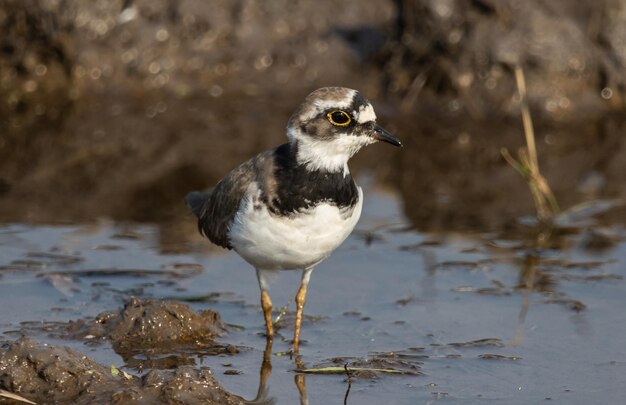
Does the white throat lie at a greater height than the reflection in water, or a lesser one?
greater

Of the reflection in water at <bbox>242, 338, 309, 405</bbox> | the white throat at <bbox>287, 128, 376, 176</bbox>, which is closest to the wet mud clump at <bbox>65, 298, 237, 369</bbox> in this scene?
the reflection in water at <bbox>242, 338, 309, 405</bbox>

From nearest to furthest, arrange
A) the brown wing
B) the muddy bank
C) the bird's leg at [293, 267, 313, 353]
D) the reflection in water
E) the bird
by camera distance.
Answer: the muddy bank → the reflection in water → the bird → the brown wing → the bird's leg at [293, 267, 313, 353]

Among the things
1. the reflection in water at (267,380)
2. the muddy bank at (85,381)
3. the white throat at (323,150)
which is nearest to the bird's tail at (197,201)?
the reflection in water at (267,380)

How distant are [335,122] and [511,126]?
19.8 feet

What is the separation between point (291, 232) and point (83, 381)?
60.2 inches

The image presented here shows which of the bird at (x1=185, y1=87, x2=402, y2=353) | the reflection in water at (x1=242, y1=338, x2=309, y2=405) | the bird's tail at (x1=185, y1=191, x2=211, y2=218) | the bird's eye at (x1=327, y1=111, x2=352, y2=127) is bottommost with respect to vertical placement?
the reflection in water at (x1=242, y1=338, x2=309, y2=405)

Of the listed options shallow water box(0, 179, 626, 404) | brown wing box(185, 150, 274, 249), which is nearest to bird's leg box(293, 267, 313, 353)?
shallow water box(0, 179, 626, 404)

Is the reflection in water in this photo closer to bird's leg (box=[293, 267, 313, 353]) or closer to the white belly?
bird's leg (box=[293, 267, 313, 353])

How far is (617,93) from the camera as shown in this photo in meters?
13.0

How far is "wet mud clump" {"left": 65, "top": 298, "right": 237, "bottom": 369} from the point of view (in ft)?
23.6

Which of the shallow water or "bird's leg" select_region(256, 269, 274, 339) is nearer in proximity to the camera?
the shallow water

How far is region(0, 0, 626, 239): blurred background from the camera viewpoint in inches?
467

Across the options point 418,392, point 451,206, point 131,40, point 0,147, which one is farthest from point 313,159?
point 131,40

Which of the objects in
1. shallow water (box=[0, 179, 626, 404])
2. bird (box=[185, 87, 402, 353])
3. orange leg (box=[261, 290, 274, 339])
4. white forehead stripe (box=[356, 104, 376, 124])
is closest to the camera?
shallow water (box=[0, 179, 626, 404])
